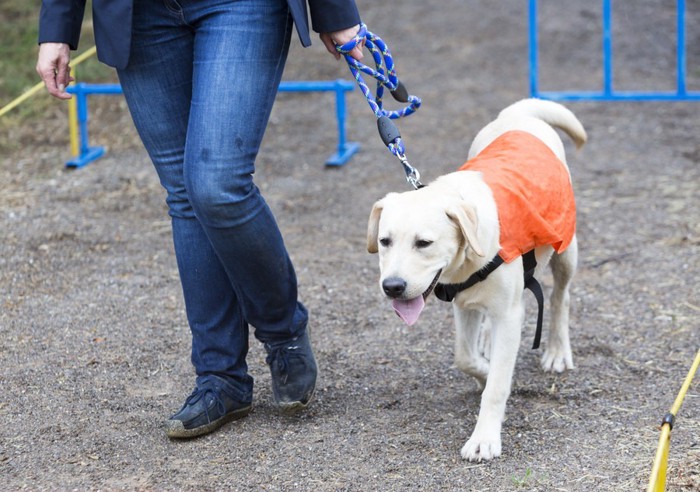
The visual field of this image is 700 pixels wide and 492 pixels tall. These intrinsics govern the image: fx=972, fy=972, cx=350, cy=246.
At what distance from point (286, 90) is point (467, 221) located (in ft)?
12.9

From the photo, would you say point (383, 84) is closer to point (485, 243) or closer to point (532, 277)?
point (485, 243)

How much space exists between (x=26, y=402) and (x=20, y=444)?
0.31m

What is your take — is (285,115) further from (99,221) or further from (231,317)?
(231,317)

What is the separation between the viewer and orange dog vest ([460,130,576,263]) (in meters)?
3.05

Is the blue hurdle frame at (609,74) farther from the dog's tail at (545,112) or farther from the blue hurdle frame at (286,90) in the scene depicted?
the dog's tail at (545,112)

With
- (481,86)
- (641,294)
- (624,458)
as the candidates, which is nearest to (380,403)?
(624,458)

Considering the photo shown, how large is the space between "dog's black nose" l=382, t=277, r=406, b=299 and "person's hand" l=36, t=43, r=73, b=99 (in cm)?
116

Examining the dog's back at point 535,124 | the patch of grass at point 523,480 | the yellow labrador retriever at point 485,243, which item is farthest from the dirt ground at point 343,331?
the dog's back at point 535,124

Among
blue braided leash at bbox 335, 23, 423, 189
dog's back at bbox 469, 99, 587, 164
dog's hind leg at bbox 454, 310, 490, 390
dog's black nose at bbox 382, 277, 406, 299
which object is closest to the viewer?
dog's black nose at bbox 382, 277, 406, 299

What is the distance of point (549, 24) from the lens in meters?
10.1

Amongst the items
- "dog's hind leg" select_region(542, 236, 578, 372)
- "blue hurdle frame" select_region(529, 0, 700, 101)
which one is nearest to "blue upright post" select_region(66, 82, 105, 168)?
"blue hurdle frame" select_region(529, 0, 700, 101)

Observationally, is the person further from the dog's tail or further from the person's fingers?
the dog's tail

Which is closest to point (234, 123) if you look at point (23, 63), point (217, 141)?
point (217, 141)

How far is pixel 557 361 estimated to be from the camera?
144 inches
